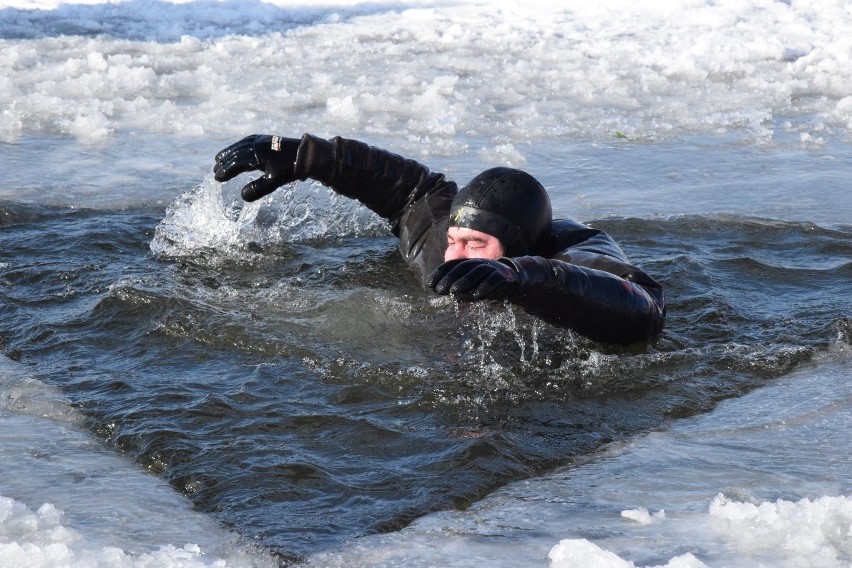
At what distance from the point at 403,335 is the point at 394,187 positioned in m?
1.13

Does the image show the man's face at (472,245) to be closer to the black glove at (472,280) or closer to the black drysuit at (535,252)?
the black drysuit at (535,252)

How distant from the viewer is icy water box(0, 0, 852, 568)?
10.0 ft

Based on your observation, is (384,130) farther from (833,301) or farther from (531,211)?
(833,301)

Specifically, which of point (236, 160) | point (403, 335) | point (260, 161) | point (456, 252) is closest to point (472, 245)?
point (456, 252)

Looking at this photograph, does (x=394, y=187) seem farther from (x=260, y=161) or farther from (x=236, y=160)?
(x=236, y=160)

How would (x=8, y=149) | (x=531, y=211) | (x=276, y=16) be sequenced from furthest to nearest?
1. (x=276, y=16)
2. (x=8, y=149)
3. (x=531, y=211)

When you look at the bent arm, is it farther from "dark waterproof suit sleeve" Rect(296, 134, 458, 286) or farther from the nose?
"dark waterproof suit sleeve" Rect(296, 134, 458, 286)

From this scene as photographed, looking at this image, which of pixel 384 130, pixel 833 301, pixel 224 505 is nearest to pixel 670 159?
pixel 384 130

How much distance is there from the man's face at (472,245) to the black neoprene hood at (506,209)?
0.02 metres

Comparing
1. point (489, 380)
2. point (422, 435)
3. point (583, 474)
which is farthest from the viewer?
point (489, 380)

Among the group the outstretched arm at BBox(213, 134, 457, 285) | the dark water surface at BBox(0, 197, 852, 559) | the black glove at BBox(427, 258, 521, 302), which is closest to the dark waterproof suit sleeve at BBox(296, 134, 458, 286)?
the outstretched arm at BBox(213, 134, 457, 285)

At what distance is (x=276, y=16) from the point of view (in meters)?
12.3

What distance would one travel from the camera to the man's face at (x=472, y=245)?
16.3ft

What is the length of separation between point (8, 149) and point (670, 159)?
192 inches
